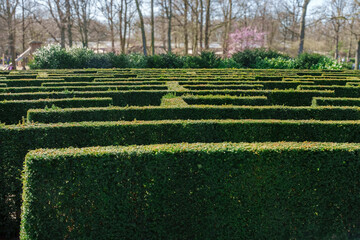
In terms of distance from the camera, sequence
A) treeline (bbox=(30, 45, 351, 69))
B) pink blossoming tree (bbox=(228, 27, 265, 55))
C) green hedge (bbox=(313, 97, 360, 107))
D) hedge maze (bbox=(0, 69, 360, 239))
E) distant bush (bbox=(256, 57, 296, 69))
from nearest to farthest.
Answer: hedge maze (bbox=(0, 69, 360, 239))
green hedge (bbox=(313, 97, 360, 107))
treeline (bbox=(30, 45, 351, 69))
distant bush (bbox=(256, 57, 296, 69))
pink blossoming tree (bbox=(228, 27, 265, 55))

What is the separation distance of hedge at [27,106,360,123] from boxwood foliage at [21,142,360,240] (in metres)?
2.83

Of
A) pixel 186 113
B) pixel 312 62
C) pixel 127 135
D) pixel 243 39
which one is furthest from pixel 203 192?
pixel 243 39

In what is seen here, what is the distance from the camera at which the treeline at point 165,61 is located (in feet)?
67.9

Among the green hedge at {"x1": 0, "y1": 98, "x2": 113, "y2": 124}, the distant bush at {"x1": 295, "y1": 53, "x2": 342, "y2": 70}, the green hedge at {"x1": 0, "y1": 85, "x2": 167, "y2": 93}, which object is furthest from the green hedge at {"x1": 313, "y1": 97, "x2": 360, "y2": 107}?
the distant bush at {"x1": 295, "y1": 53, "x2": 342, "y2": 70}

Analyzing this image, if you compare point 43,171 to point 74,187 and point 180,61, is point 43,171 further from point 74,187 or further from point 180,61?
point 180,61

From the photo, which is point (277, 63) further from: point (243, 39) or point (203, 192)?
point (203, 192)

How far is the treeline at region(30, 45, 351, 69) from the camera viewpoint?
20.7 m

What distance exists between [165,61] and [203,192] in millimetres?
19315

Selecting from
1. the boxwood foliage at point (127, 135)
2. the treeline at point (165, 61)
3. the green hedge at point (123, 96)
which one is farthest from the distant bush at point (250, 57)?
the boxwood foliage at point (127, 135)

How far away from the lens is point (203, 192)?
14.0ft

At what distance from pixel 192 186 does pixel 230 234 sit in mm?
895

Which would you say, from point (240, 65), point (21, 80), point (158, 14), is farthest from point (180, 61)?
point (158, 14)

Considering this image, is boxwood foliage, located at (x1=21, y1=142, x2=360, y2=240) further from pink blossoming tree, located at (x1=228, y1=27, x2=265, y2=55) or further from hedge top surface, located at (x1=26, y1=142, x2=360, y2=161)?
pink blossoming tree, located at (x1=228, y1=27, x2=265, y2=55)

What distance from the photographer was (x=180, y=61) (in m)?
22.8
